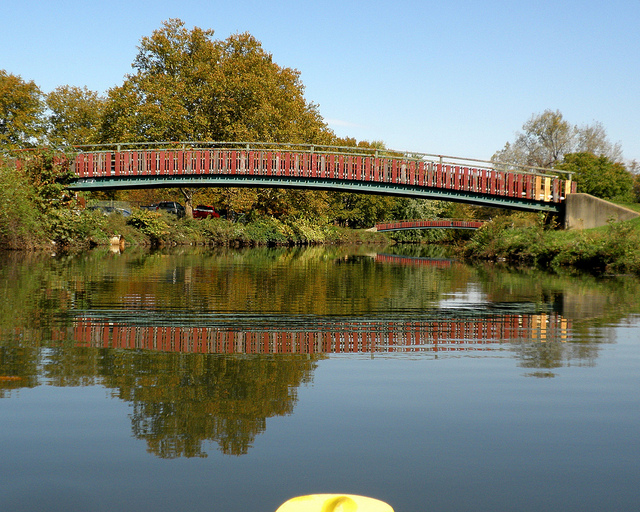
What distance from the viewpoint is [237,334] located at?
7785 mm

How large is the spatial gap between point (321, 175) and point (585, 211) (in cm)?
1214

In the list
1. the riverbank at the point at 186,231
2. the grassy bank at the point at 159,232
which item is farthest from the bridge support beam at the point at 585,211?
the grassy bank at the point at 159,232

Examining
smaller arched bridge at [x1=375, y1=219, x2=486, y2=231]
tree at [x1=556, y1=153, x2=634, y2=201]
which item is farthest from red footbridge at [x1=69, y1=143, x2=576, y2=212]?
smaller arched bridge at [x1=375, y1=219, x2=486, y2=231]

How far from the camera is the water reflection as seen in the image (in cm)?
471

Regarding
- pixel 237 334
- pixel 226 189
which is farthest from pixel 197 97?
pixel 237 334

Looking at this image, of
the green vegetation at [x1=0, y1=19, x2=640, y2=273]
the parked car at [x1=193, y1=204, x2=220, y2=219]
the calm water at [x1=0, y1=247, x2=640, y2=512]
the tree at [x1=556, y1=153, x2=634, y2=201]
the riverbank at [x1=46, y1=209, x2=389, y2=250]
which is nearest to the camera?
the calm water at [x1=0, y1=247, x2=640, y2=512]

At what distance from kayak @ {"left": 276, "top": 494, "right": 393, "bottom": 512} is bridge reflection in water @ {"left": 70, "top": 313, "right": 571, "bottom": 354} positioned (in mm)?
4172

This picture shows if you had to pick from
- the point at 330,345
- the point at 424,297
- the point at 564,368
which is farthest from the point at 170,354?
the point at 424,297

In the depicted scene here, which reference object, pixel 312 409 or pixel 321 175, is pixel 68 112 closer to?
pixel 321 175

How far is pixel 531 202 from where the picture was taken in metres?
33.2

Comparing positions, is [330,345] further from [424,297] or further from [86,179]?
[86,179]

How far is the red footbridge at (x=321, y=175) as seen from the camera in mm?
32969

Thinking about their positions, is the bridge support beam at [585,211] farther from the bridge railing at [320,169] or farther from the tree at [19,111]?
the tree at [19,111]

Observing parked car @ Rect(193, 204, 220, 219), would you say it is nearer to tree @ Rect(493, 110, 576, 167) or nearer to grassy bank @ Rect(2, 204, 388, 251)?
grassy bank @ Rect(2, 204, 388, 251)
